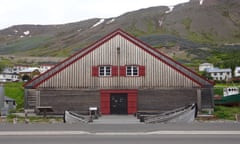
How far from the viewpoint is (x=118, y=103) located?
38906mm

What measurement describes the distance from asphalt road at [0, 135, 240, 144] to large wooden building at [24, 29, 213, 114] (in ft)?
78.3

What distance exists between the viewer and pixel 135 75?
38906 millimetres

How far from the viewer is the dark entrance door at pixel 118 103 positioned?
3875 centimetres

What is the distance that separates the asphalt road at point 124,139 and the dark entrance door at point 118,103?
78.7 ft

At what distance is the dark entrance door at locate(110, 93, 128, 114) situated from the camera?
3875 cm

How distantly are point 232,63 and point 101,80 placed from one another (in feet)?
247

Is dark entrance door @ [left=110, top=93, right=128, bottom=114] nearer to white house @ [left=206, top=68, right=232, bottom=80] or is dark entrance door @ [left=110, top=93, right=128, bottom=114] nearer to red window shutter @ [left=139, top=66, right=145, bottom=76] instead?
red window shutter @ [left=139, top=66, right=145, bottom=76]

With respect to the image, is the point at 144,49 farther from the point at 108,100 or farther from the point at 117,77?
the point at 108,100

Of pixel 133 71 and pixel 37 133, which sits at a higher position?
pixel 133 71

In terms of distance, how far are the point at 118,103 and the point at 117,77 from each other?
2.22 m

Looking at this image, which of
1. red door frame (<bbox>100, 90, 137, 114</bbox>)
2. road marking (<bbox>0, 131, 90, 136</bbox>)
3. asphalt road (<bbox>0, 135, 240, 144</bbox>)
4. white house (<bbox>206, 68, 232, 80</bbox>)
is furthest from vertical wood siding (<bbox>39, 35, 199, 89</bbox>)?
white house (<bbox>206, 68, 232, 80</bbox>)

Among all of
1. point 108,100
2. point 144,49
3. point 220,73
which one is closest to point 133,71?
point 144,49

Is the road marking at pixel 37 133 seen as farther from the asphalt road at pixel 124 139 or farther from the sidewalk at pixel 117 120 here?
the sidewalk at pixel 117 120

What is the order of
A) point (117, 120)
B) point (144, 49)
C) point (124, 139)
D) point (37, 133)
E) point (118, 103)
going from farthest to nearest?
point (118, 103), point (144, 49), point (117, 120), point (37, 133), point (124, 139)
